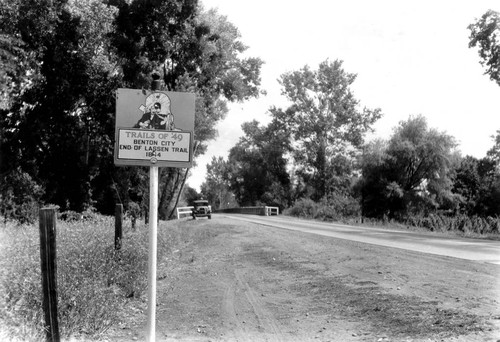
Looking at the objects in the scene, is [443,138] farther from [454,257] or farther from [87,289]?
[87,289]

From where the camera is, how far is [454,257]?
11.8 meters

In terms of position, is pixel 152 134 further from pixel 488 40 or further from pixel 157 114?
pixel 488 40

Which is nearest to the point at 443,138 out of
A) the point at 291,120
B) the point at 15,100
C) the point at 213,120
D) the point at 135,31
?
the point at 213,120

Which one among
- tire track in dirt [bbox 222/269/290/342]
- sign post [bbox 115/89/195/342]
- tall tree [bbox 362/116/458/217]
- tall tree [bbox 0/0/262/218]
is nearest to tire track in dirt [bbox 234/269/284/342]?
tire track in dirt [bbox 222/269/290/342]

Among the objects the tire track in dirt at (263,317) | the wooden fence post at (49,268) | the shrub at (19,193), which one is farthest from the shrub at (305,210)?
the wooden fence post at (49,268)

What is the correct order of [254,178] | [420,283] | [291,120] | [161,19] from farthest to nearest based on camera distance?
[254,178] → [291,120] → [161,19] → [420,283]

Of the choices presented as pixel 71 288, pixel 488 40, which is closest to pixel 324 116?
pixel 488 40

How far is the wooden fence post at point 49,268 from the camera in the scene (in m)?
5.17

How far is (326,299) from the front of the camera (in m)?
8.48

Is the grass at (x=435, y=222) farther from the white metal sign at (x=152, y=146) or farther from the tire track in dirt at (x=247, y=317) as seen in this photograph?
the white metal sign at (x=152, y=146)

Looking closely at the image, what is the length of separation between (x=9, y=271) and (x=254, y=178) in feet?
255

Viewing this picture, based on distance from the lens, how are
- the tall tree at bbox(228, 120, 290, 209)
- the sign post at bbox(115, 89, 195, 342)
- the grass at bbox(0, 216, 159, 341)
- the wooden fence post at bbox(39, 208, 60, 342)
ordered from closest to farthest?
1. the wooden fence post at bbox(39, 208, 60, 342)
2. the sign post at bbox(115, 89, 195, 342)
3. the grass at bbox(0, 216, 159, 341)
4. the tall tree at bbox(228, 120, 290, 209)

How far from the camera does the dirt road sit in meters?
6.68

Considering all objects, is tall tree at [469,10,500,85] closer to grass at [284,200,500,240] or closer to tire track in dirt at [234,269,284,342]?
grass at [284,200,500,240]
